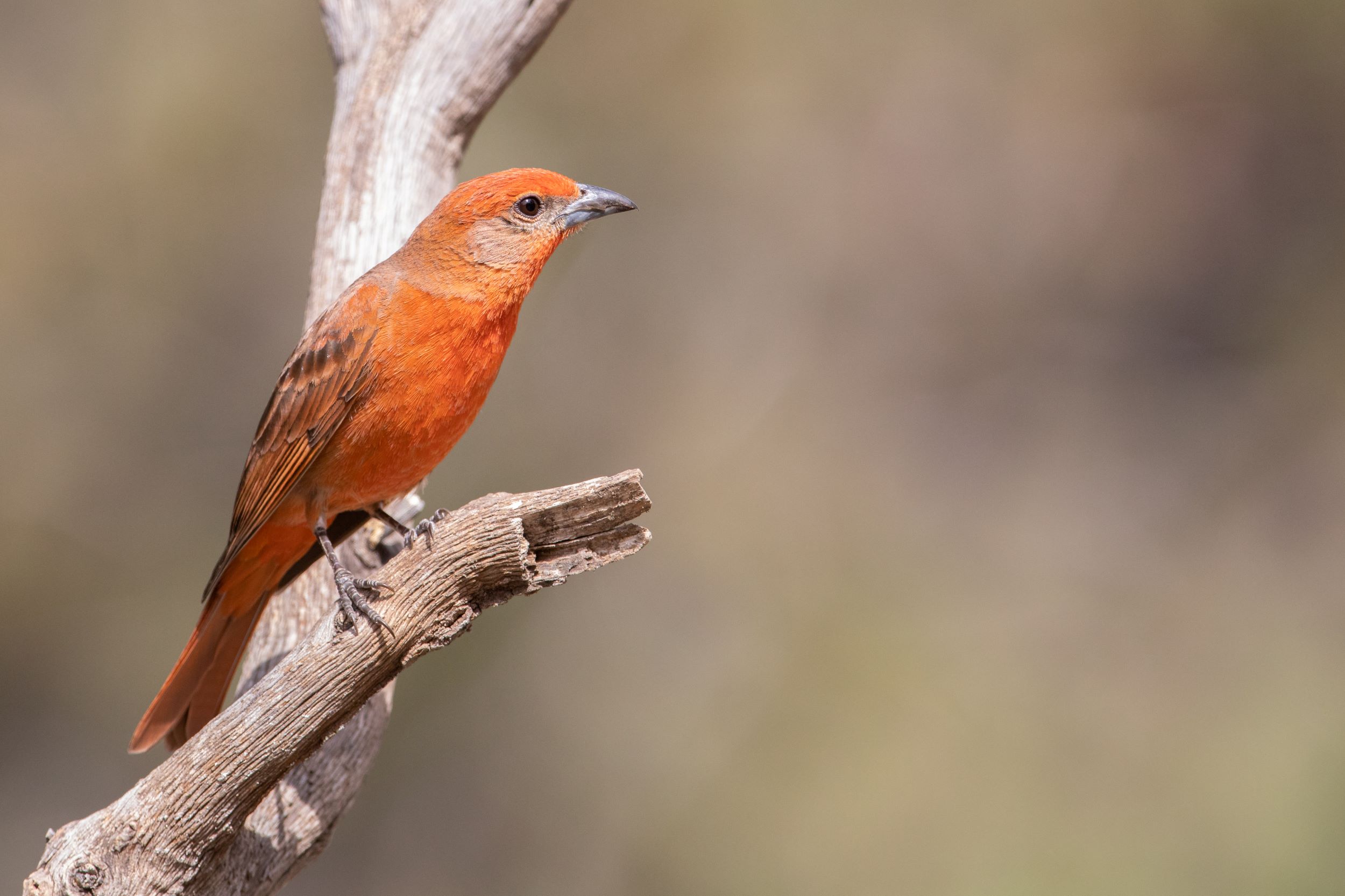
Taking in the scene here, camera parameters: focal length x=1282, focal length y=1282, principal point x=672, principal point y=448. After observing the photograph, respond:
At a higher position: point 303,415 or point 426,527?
point 303,415

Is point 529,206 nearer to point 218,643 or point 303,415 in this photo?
point 303,415

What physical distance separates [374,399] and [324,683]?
1.15 metres

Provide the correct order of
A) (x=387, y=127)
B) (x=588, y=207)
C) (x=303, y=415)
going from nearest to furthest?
(x=303, y=415)
(x=588, y=207)
(x=387, y=127)

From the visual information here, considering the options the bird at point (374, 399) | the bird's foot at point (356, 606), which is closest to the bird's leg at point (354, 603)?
the bird's foot at point (356, 606)

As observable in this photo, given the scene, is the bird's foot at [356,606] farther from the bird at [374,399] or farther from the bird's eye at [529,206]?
the bird's eye at [529,206]

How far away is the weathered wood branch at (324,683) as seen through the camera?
3.33m

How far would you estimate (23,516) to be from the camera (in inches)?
384

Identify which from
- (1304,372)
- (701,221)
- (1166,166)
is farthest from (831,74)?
(1304,372)

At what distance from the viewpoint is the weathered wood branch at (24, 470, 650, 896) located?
333cm

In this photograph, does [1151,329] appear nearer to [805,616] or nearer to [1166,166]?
[1166,166]

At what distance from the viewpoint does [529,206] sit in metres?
4.62

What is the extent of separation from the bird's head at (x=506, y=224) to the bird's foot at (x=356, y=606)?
4.42 ft

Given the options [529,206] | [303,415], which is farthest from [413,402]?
[529,206]

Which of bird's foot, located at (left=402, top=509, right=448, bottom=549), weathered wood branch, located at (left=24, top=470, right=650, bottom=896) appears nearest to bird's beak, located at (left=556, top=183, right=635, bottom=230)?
bird's foot, located at (left=402, top=509, right=448, bottom=549)
